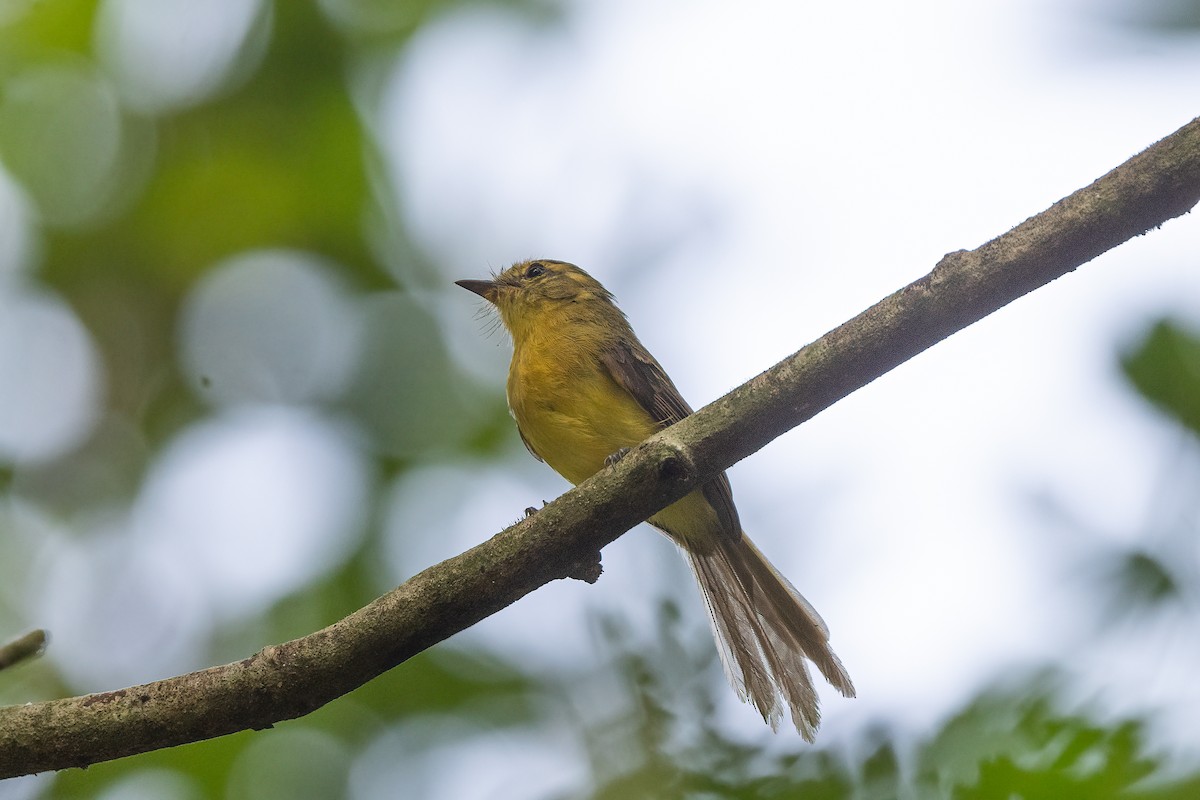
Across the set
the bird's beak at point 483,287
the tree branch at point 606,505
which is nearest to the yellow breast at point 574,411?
the bird's beak at point 483,287

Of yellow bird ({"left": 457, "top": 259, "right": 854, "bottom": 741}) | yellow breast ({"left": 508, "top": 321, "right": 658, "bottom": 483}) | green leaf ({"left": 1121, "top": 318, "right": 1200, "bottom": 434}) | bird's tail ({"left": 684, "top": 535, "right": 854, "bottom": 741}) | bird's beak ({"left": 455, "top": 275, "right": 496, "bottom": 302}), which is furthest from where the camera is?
bird's beak ({"left": 455, "top": 275, "right": 496, "bottom": 302})

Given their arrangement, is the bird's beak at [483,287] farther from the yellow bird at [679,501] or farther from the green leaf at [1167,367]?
the green leaf at [1167,367]

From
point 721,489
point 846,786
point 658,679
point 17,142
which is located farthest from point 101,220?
point 846,786

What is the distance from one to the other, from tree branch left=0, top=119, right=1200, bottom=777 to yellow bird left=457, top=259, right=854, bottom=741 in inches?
55.2

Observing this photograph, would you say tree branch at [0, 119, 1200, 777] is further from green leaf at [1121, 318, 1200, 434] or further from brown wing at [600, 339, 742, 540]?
brown wing at [600, 339, 742, 540]

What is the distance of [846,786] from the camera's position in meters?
2.12

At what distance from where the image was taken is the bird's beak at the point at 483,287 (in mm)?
5757

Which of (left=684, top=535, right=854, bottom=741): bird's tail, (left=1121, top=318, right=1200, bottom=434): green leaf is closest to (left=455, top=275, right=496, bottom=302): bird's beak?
(left=684, top=535, right=854, bottom=741): bird's tail

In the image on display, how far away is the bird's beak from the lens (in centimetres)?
576

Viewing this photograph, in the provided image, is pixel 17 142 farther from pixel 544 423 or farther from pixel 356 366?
pixel 544 423

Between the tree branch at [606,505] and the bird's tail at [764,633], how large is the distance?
54.6 inches

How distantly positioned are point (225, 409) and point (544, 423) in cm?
223

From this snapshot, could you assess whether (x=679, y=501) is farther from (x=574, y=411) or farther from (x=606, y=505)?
(x=606, y=505)

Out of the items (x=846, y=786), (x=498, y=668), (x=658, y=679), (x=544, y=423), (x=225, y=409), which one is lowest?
(x=846, y=786)
